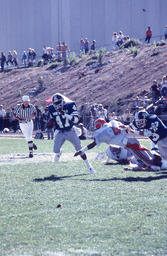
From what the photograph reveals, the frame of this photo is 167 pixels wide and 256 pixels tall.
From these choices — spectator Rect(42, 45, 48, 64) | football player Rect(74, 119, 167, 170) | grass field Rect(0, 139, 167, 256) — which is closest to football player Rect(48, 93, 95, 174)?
football player Rect(74, 119, 167, 170)

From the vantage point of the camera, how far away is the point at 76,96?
37.2m

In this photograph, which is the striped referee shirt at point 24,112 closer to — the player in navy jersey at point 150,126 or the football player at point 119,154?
the football player at point 119,154

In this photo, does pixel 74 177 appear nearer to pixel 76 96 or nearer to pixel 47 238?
pixel 47 238

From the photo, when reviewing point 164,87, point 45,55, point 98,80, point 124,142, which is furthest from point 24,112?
point 45,55

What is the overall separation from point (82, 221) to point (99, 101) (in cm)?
2916

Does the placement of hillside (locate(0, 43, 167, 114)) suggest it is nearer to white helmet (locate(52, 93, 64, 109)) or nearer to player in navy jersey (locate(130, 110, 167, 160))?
white helmet (locate(52, 93, 64, 109))

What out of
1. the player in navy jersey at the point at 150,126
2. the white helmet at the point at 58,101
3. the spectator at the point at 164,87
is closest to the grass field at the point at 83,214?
the player in navy jersey at the point at 150,126

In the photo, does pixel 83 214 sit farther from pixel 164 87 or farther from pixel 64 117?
pixel 164 87

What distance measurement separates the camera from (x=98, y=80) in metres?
38.5

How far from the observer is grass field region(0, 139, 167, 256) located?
181 inches

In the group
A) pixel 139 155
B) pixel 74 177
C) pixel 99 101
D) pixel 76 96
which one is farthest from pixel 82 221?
pixel 76 96

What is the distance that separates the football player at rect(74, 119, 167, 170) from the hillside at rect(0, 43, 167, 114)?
1976 centimetres

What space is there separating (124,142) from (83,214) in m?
4.07

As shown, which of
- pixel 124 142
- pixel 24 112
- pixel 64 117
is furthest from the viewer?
pixel 24 112
